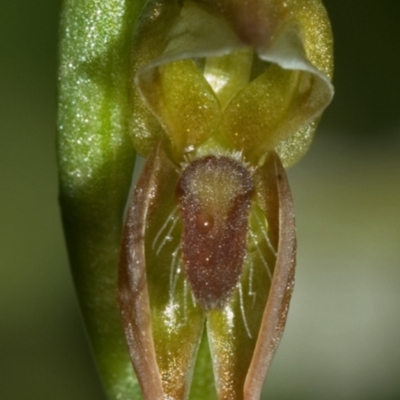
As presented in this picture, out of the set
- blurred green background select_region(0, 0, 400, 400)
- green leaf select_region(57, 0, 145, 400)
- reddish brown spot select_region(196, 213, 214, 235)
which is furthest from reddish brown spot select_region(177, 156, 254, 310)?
blurred green background select_region(0, 0, 400, 400)

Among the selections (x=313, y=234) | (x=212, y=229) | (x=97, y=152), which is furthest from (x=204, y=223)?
(x=313, y=234)

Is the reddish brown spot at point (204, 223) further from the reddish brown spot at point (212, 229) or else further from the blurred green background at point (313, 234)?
the blurred green background at point (313, 234)

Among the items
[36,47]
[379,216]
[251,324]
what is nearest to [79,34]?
[251,324]

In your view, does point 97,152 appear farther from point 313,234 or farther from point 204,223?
point 313,234

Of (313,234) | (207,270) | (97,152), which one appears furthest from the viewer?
(313,234)

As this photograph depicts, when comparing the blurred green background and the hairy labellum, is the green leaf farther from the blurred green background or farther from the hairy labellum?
the blurred green background

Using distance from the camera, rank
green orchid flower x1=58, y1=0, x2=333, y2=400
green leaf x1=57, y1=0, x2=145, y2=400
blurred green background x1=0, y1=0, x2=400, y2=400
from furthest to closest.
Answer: blurred green background x1=0, y1=0, x2=400, y2=400 → green leaf x1=57, y1=0, x2=145, y2=400 → green orchid flower x1=58, y1=0, x2=333, y2=400

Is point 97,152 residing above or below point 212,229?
above
